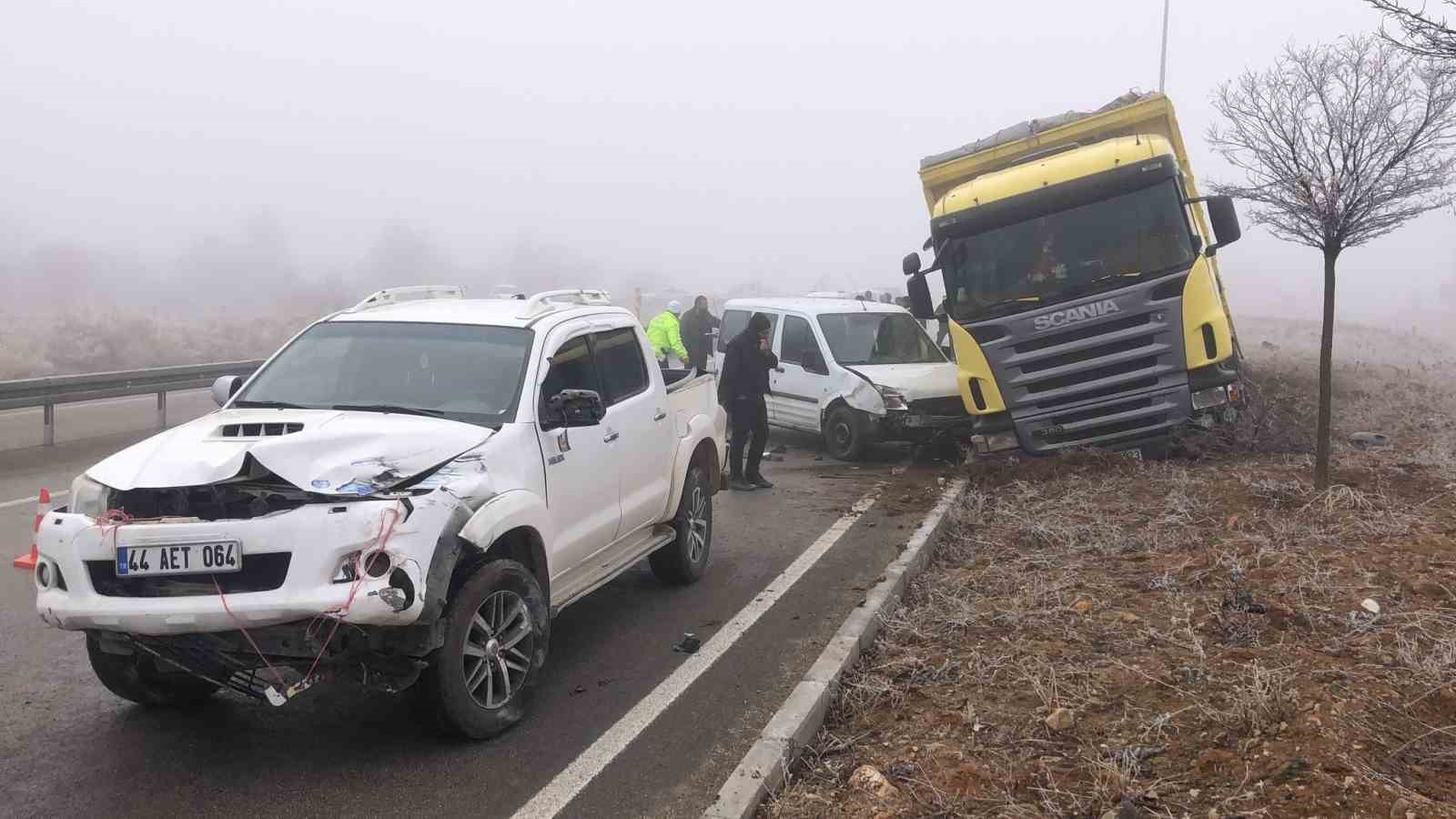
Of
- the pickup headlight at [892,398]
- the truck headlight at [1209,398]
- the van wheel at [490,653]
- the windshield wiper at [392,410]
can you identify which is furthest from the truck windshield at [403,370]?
the pickup headlight at [892,398]

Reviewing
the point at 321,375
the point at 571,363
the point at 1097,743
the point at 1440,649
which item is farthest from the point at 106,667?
the point at 1440,649

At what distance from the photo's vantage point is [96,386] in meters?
13.3

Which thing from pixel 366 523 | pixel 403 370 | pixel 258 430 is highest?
pixel 403 370

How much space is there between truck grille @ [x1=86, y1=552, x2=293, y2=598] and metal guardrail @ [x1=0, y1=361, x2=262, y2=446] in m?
9.27

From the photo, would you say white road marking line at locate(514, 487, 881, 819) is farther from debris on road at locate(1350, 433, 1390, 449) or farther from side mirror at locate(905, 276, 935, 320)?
debris on road at locate(1350, 433, 1390, 449)

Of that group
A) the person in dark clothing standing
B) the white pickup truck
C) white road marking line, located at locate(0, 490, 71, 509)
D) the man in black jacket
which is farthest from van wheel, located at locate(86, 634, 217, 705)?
the person in dark clothing standing

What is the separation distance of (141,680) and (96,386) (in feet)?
32.8

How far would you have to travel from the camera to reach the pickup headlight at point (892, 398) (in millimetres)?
11780

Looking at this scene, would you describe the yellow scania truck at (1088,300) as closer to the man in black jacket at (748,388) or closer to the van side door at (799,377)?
the man in black jacket at (748,388)

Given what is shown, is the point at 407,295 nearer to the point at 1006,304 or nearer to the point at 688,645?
the point at 688,645

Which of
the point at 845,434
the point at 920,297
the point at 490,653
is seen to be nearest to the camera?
the point at 490,653

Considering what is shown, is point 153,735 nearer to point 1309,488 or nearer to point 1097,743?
point 1097,743

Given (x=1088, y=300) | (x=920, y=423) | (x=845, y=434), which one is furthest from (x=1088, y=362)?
(x=845, y=434)

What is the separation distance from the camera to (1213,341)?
31.0 feet
